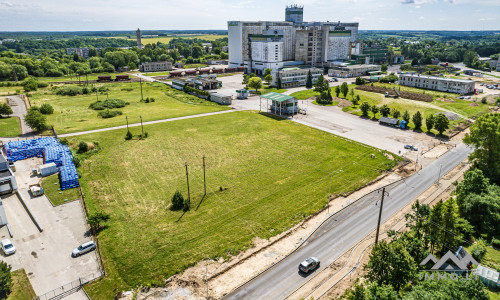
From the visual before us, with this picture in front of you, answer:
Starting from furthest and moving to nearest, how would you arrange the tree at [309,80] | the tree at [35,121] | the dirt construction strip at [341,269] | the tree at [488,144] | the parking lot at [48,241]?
the tree at [309,80], the tree at [35,121], the tree at [488,144], the parking lot at [48,241], the dirt construction strip at [341,269]

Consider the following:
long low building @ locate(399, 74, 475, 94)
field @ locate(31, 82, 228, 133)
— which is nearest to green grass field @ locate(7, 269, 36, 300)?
field @ locate(31, 82, 228, 133)

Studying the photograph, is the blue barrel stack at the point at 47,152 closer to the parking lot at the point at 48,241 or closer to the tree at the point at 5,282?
the parking lot at the point at 48,241

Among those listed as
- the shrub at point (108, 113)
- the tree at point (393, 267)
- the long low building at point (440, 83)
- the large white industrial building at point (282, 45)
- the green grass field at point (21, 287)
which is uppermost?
the large white industrial building at point (282, 45)

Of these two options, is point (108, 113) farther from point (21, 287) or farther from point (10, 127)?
point (21, 287)

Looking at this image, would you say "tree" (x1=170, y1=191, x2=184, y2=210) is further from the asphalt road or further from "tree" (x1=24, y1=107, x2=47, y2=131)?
"tree" (x1=24, y1=107, x2=47, y2=131)

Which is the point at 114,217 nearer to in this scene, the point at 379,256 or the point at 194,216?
the point at 194,216

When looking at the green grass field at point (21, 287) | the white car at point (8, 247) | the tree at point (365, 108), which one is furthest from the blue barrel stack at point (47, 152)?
the tree at point (365, 108)
